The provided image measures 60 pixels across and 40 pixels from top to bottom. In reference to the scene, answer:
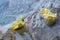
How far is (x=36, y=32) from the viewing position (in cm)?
129

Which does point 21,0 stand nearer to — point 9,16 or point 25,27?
point 9,16

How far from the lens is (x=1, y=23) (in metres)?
2.16

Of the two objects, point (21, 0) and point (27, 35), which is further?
point (21, 0)

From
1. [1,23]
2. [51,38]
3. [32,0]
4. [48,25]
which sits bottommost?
[51,38]

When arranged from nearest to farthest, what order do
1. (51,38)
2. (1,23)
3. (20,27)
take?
1. (51,38)
2. (20,27)
3. (1,23)

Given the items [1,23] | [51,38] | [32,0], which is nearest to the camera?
[51,38]

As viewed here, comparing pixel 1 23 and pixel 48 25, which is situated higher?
pixel 1 23

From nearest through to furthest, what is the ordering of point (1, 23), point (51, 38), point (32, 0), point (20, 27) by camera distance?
point (51, 38) → point (20, 27) → point (1, 23) → point (32, 0)

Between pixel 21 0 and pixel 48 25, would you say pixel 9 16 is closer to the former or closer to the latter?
pixel 21 0

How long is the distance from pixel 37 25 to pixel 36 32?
0.06 metres

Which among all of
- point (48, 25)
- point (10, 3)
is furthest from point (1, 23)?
point (48, 25)

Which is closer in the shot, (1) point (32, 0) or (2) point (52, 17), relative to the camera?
(2) point (52, 17)

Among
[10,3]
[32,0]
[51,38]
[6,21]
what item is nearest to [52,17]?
[51,38]

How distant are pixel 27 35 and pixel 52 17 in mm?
278
